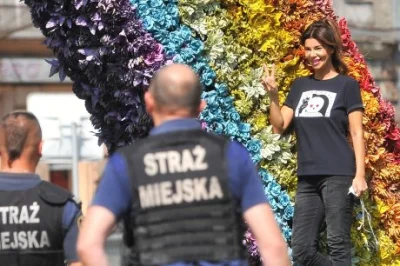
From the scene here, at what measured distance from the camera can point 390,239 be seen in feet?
26.5

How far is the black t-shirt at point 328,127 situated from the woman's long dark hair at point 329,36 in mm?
198

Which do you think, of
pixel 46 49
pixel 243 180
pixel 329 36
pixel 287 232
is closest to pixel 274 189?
pixel 287 232

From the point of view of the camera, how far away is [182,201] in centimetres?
464

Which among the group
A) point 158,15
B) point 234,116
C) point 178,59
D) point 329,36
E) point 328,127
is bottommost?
point 328,127

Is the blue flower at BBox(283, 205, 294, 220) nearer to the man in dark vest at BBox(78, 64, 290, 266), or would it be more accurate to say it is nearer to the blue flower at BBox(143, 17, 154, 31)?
the blue flower at BBox(143, 17, 154, 31)

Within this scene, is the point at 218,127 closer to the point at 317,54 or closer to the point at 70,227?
the point at 317,54

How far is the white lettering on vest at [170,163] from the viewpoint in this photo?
15.3 ft

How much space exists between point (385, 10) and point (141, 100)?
19.5 m

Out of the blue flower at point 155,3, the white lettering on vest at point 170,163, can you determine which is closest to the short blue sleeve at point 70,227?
the white lettering on vest at point 170,163

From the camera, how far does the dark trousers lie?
283 inches

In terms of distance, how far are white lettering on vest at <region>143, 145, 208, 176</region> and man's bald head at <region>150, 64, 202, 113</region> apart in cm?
16

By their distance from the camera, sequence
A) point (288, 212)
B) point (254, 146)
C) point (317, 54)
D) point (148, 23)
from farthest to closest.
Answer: point (288, 212)
point (254, 146)
point (317, 54)
point (148, 23)

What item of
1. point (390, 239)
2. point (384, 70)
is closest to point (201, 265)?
point (390, 239)

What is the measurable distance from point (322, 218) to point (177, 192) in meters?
2.81
